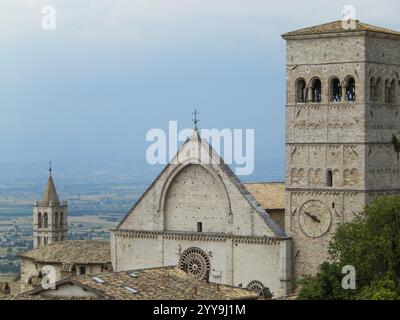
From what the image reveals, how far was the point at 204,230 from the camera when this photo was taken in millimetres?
73000

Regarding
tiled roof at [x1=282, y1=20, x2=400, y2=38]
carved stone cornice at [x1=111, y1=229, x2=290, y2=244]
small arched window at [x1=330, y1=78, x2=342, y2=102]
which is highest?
tiled roof at [x1=282, y1=20, x2=400, y2=38]

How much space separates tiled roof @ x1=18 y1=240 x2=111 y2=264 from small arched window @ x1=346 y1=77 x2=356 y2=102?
16.7 m

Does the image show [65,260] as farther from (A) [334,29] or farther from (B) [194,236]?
(A) [334,29]

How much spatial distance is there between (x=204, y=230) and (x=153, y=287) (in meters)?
17.2

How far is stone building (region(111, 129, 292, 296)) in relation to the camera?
230ft

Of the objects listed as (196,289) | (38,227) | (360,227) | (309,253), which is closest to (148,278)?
(196,289)

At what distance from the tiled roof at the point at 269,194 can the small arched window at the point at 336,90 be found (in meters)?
7.02

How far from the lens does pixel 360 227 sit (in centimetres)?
6062

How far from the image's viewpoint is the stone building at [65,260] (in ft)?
256

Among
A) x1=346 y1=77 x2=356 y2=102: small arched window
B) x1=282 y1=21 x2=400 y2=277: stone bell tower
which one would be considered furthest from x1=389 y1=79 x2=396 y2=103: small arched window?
x1=346 y1=77 x2=356 y2=102: small arched window

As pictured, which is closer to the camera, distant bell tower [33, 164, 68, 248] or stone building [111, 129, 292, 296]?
stone building [111, 129, 292, 296]

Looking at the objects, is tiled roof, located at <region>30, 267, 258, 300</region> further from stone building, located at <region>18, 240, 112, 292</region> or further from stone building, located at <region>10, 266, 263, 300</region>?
stone building, located at <region>18, 240, 112, 292</region>
